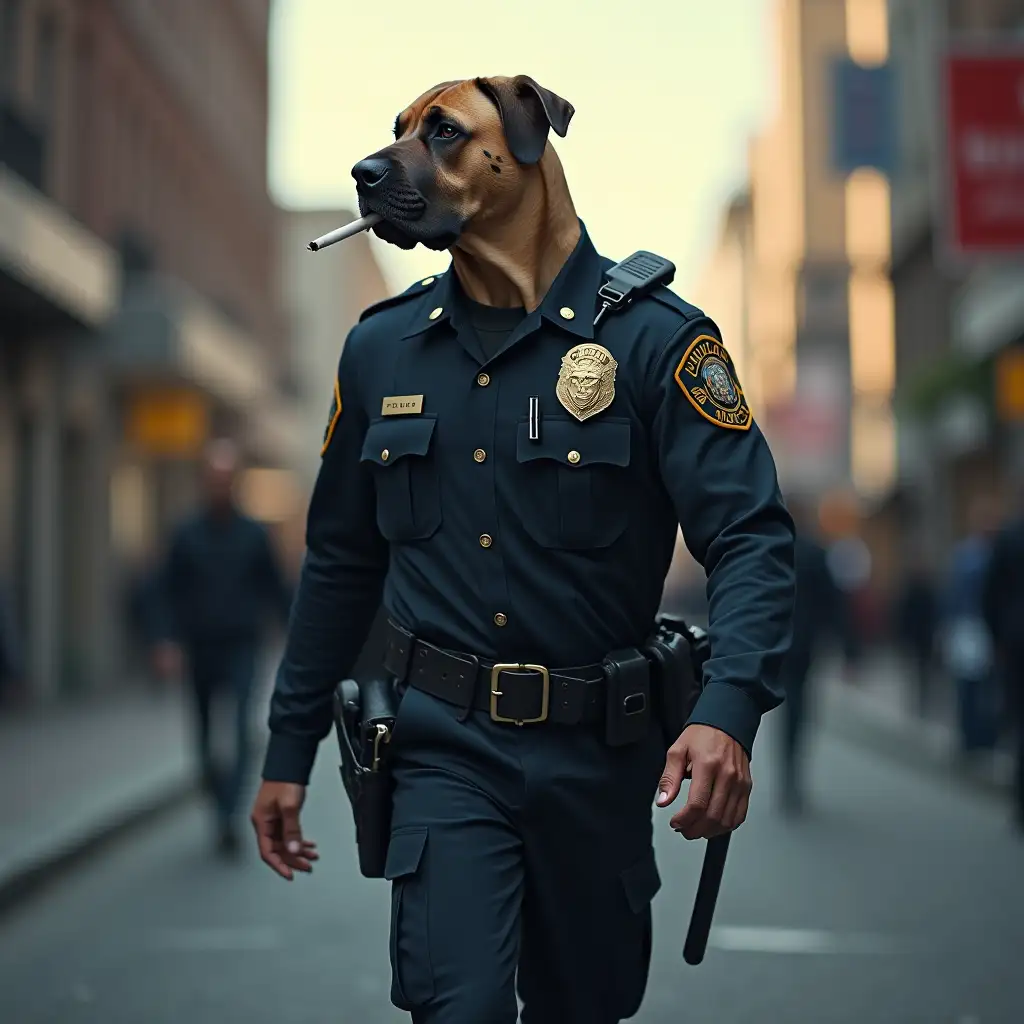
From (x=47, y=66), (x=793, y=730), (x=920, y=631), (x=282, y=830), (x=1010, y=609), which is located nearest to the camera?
(x=282, y=830)

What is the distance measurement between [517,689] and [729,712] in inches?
17.2

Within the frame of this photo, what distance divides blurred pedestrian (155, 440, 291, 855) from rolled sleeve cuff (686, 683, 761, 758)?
6.34 m

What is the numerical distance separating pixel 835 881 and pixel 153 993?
3.46 m

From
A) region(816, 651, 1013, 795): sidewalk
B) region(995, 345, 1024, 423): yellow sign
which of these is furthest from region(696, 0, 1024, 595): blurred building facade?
region(816, 651, 1013, 795): sidewalk

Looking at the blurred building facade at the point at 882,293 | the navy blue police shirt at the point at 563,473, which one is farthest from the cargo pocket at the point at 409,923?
the blurred building facade at the point at 882,293

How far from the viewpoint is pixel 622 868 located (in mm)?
3391

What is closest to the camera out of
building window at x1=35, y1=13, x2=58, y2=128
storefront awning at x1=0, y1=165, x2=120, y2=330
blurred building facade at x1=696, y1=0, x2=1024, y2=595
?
storefront awning at x1=0, y1=165, x2=120, y2=330

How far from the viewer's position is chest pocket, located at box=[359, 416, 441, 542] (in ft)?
11.4

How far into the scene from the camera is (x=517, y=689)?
131 inches

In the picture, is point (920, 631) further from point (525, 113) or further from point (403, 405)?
point (525, 113)

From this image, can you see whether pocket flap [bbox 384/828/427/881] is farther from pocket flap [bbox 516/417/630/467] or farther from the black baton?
pocket flap [bbox 516/417/630/467]

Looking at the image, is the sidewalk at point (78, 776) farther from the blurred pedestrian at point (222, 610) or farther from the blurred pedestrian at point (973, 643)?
the blurred pedestrian at point (973, 643)

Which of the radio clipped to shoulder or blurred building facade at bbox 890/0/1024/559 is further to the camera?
blurred building facade at bbox 890/0/1024/559

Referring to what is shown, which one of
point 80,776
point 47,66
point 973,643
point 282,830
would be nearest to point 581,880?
point 282,830
